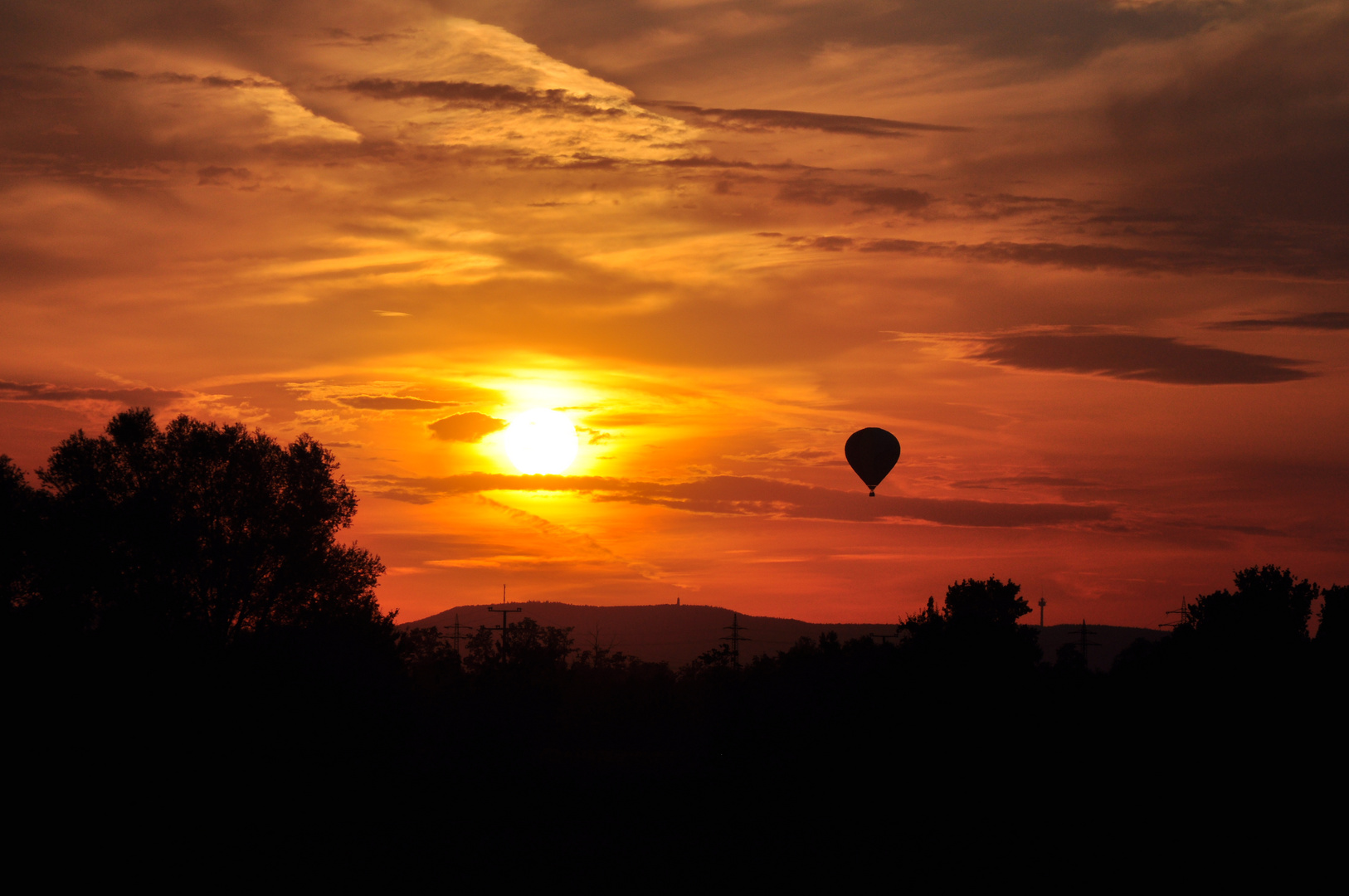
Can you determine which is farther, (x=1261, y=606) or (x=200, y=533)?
(x=1261, y=606)

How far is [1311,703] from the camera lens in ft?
158

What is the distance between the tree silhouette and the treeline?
0.41 ft

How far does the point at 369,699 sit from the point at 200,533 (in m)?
14.0

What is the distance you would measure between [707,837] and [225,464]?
105 feet

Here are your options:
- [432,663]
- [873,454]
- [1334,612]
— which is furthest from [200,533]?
[1334,612]

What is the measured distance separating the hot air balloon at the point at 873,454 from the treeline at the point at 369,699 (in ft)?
30.5

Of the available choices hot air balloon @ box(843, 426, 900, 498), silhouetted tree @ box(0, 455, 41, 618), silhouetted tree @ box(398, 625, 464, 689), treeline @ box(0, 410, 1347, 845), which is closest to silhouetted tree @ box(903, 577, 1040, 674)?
treeline @ box(0, 410, 1347, 845)

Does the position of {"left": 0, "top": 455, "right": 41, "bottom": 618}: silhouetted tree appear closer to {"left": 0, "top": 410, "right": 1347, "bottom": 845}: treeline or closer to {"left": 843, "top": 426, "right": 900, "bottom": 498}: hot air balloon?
{"left": 0, "top": 410, "right": 1347, "bottom": 845}: treeline

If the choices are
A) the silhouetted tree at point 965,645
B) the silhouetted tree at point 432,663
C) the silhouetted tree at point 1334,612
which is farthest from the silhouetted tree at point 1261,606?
the silhouetted tree at point 432,663

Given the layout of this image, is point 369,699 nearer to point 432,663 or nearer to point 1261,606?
point 432,663

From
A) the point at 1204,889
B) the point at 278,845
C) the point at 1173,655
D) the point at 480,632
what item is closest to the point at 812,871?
the point at 1204,889

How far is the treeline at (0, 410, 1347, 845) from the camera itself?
153 feet

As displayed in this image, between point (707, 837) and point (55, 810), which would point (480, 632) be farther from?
point (55, 810)

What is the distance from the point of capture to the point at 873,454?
7531cm
